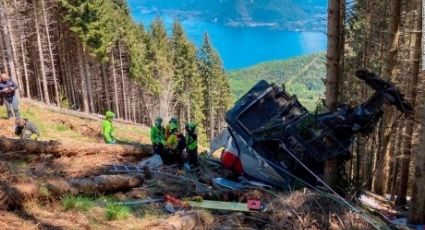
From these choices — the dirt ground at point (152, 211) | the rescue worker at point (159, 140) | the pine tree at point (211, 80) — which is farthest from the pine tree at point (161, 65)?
the dirt ground at point (152, 211)

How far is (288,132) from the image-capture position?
9.95 meters

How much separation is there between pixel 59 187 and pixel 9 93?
34.6 feet

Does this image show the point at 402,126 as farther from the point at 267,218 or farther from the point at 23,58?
the point at 23,58

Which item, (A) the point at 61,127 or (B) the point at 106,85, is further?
(B) the point at 106,85

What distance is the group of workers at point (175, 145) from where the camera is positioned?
40.2 feet

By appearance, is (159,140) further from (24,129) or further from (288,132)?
(24,129)

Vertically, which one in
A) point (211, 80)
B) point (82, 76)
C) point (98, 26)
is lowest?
point (211, 80)

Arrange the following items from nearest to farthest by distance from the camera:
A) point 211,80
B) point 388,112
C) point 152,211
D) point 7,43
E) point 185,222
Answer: point 185,222
point 152,211
point 388,112
point 7,43
point 211,80

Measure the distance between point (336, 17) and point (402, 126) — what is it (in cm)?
1233

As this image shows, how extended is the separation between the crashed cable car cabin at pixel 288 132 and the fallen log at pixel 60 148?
2638 millimetres

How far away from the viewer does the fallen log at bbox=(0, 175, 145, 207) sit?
6695mm

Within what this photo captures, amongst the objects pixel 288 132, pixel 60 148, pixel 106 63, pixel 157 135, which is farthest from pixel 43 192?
pixel 106 63

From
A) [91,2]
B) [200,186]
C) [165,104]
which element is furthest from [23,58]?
[200,186]

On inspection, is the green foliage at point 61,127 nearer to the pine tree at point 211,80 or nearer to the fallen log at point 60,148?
the fallen log at point 60,148
